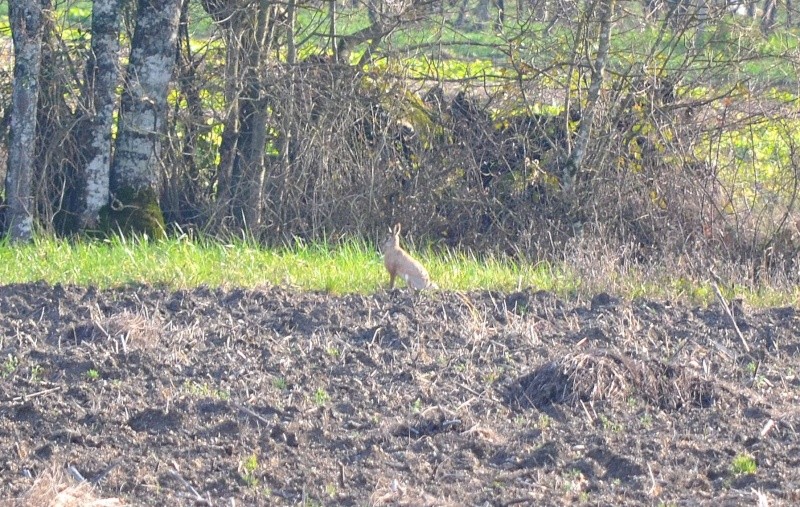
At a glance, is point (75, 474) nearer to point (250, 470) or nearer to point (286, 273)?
point (250, 470)

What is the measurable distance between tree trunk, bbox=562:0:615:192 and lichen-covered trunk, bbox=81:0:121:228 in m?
4.95

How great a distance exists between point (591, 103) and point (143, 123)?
4.79m

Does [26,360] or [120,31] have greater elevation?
[120,31]

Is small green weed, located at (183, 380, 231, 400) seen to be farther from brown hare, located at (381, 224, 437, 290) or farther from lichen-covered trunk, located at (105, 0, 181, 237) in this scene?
lichen-covered trunk, located at (105, 0, 181, 237)

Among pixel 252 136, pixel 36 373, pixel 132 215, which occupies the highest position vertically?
pixel 252 136

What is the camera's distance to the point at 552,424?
6105 millimetres

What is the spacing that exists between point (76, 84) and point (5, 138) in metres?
1.05

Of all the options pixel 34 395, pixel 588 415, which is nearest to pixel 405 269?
pixel 588 415

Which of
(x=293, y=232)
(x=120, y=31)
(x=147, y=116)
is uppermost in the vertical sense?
(x=120, y=31)

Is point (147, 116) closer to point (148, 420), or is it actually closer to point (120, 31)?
point (120, 31)

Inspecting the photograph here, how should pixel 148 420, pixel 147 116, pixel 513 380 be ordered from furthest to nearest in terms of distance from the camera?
pixel 147 116 → pixel 513 380 → pixel 148 420

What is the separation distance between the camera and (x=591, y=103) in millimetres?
12742

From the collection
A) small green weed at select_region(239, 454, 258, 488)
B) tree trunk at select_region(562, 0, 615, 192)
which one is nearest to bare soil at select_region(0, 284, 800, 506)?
small green weed at select_region(239, 454, 258, 488)

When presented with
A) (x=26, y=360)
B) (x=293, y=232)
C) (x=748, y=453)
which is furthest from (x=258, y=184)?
(x=748, y=453)
